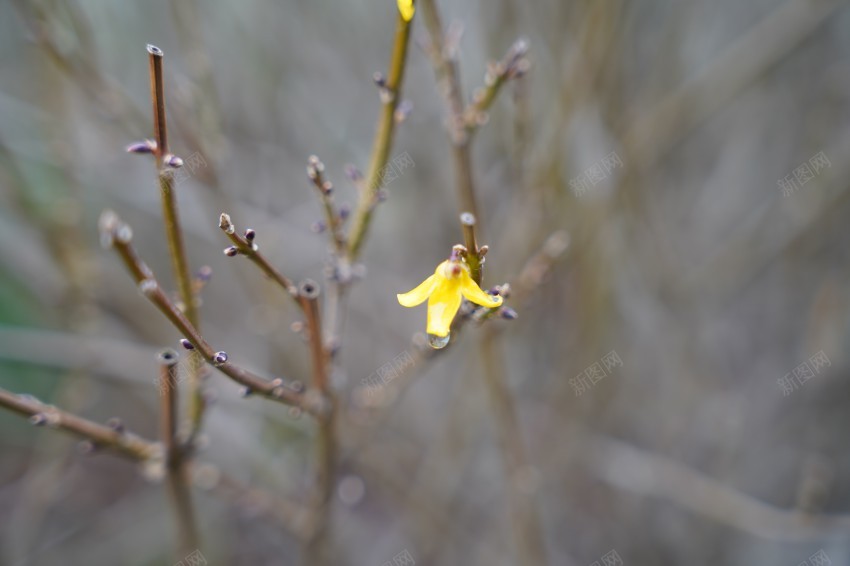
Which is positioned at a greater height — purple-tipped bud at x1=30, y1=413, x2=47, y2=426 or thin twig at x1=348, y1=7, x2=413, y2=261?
thin twig at x1=348, y1=7, x2=413, y2=261

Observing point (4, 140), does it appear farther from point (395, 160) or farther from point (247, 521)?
point (247, 521)

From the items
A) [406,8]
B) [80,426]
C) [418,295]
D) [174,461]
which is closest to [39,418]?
[80,426]

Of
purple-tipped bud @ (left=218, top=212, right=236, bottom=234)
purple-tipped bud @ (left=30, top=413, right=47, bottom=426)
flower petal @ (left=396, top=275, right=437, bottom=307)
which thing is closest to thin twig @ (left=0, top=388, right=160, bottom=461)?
purple-tipped bud @ (left=30, top=413, right=47, bottom=426)

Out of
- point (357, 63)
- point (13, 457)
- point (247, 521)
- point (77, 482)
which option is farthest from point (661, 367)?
point (13, 457)

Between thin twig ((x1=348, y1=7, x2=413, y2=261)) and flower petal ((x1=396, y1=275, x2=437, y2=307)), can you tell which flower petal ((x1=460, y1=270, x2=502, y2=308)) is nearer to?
flower petal ((x1=396, y1=275, x2=437, y2=307))

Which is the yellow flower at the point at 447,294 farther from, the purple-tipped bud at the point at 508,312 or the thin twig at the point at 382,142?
the thin twig at the point at 382,142

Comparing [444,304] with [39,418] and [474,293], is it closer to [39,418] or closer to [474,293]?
[474,293]

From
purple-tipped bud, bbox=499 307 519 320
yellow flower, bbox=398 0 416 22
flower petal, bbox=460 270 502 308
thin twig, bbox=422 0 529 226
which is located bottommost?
flower petal, bbox=460 270 502 308
